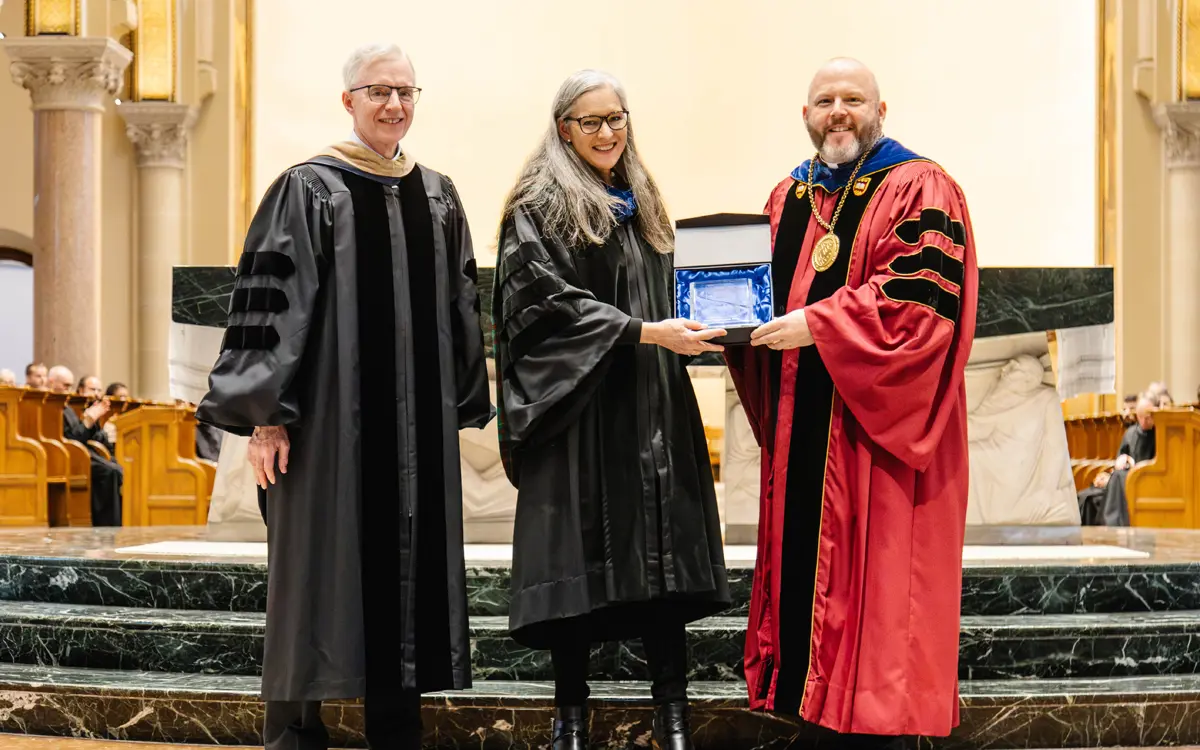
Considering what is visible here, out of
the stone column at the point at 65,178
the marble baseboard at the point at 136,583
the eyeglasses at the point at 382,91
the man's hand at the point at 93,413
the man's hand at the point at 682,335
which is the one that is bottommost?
the marble baseboard at the point at 136,583

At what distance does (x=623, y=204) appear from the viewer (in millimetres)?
3172

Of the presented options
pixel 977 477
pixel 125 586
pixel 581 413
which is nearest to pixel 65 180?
pixel 125 586

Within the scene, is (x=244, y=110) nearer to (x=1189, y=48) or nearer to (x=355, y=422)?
(x=1189, y=48)

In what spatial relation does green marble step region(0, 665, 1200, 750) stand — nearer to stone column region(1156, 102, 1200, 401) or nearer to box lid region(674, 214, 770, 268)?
box lid region(674, 214, 770, 268)

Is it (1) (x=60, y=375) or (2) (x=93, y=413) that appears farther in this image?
(1) (x=60, y=375)

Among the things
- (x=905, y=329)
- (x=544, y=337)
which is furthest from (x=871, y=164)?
(x=544, y=337)

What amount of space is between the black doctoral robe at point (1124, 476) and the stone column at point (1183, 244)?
5265 mm

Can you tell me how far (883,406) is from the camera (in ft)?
9.87

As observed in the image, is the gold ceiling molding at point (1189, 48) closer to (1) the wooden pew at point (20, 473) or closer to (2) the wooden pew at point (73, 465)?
(2) the wooden pew at point (73, 465)

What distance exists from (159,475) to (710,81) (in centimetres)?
674

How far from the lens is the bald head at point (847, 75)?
3168 millimetres

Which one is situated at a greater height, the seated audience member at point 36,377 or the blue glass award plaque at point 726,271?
the blue glass award plaque at point 726,271

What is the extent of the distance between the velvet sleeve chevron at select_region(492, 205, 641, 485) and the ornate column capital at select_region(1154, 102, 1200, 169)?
42.2 ft

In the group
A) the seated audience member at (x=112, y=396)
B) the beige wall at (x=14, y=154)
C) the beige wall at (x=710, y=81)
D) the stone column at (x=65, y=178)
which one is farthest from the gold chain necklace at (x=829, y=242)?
the beige wall at (x=14, y=154)
